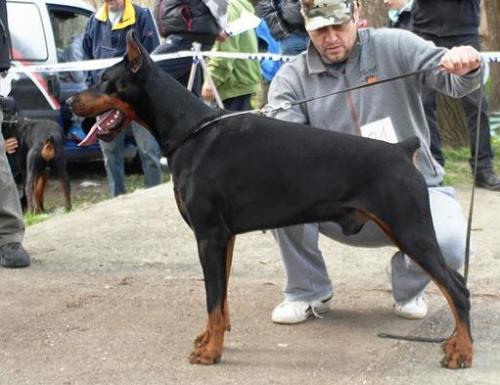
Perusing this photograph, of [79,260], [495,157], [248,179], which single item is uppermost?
[248,179]

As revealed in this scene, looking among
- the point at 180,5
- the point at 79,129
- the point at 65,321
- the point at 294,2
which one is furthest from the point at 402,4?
the point at 65,321

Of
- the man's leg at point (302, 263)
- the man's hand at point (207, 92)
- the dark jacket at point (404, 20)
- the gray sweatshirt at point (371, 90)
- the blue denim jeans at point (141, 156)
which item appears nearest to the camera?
the gray sweatshirt at point (371, 90)

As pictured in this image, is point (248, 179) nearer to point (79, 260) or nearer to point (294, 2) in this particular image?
point (79, 260)

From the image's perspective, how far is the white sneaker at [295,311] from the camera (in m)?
5.01

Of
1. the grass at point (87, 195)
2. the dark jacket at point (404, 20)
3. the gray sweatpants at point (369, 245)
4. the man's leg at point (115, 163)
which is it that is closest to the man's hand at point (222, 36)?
the man's leg at point (115, 163)

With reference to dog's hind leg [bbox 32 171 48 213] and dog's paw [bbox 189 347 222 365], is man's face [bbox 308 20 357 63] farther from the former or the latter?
dog's hind leg [bbox 32 171 48 213]

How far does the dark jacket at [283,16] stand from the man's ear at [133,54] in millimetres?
4736

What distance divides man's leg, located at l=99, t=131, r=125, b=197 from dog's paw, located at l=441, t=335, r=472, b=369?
5.64m

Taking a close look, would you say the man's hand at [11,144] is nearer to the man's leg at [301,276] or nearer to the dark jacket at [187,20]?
the dark jacket at [187,20]

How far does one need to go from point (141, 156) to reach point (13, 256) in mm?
3255

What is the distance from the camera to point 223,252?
14.3 ft

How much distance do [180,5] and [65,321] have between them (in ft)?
14.2

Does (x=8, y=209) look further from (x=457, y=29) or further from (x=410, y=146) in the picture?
(x=457, y=29)

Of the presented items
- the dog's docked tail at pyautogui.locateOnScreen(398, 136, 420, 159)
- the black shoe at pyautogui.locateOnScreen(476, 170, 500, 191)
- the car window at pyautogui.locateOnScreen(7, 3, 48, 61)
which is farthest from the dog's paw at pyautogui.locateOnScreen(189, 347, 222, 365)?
the car window at pyautogui.locateOnScreen(7, 3, 48, 61)
